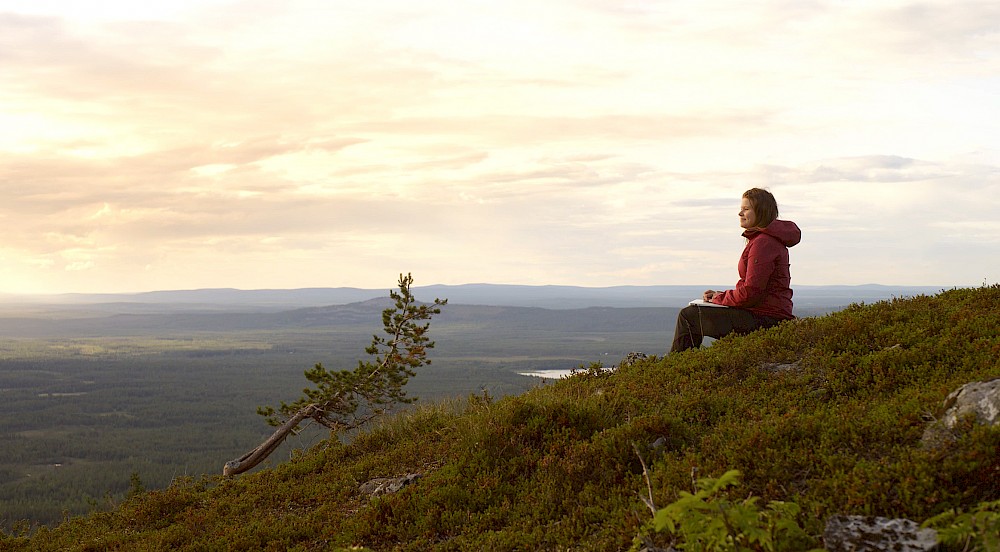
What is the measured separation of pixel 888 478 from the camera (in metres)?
6.34

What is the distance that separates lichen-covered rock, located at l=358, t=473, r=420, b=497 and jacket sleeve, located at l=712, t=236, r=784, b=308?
18.7 feet

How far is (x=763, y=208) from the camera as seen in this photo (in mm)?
11125

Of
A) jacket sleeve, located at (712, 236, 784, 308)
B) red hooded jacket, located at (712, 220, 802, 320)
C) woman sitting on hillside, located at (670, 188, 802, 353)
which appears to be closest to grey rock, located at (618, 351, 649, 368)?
woman sitting on hillside, located at (670, 188, 802, 353)

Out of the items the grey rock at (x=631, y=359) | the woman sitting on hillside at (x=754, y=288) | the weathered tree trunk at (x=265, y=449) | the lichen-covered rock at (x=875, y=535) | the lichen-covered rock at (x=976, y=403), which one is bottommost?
the weathered tree trunk at (x=265, y=449)

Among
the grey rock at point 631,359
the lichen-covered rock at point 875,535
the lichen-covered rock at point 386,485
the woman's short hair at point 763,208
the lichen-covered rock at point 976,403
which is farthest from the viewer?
the grey rock at point 631,359

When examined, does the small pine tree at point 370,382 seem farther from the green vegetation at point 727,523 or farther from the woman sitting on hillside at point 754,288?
the green vegetation at point 727,523

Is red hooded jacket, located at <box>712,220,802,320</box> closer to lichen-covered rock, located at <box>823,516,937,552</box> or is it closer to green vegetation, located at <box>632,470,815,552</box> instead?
green vegetation, located at <box>632,470,815,552</box>

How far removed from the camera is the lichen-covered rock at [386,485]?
9883 millimetres

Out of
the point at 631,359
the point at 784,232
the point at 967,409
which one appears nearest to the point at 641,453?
the point at 967,409

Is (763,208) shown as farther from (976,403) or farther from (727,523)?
(727,523)

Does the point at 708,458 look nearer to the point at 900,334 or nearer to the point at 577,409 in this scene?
the point at 577,409

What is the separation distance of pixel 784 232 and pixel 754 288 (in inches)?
38.4

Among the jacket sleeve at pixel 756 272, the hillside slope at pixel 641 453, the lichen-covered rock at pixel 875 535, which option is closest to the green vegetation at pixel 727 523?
the lichen-covered rock at pixel 875 535

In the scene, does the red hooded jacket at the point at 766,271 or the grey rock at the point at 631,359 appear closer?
the red hooded jacket at the point at 766,271
